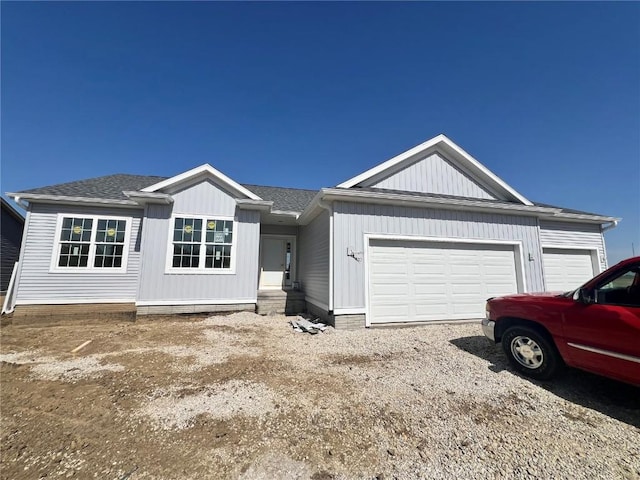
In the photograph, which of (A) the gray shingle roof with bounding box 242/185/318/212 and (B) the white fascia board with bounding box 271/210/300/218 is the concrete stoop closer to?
(B) the white fascia board with bounding box 271/210/300/218

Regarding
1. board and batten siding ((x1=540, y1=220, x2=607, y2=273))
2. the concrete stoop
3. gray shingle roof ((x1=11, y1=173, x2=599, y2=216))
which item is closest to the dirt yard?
the concrete stoop

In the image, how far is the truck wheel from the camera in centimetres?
372

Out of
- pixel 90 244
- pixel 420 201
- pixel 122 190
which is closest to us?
pixel 420 201

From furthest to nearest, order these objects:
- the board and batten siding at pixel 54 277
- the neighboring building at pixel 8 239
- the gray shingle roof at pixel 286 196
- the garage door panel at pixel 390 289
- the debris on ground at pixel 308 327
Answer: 1. the neighboring building at pixel 8 239
2. the gray shingle roof at pixel 286 196
3. the board and batten siding at pixel 54 277
4. the garage door panel at pixel 390 289
5. the debris on ground at pixel 308 327

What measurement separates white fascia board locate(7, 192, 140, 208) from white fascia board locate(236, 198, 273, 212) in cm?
362

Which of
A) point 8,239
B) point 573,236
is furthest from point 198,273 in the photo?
point 573,236

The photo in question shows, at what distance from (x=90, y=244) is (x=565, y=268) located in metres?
17.2

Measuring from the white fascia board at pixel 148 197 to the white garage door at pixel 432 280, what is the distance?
6.62 metres

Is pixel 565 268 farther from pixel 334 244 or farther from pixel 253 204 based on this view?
pixel 253 204

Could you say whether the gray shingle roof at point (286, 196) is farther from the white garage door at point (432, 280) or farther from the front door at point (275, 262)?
the white garage door at point (432, 280)

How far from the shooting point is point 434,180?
28.8ft

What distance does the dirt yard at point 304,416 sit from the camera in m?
2.21

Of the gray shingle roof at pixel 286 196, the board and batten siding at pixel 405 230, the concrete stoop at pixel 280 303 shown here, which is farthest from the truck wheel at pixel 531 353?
the gray shingle roof at pixel 286 196

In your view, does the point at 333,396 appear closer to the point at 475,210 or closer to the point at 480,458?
the point at 480,458
